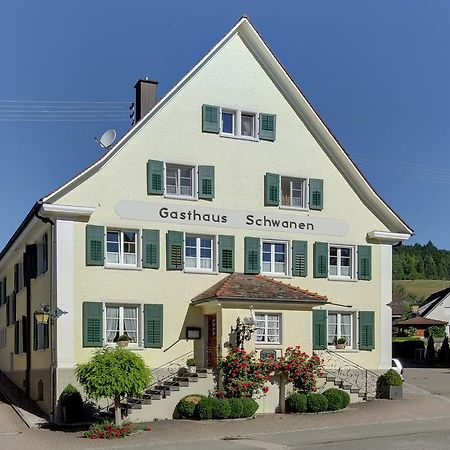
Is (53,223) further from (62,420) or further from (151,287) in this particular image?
(62,420)

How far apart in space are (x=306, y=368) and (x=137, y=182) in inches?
326

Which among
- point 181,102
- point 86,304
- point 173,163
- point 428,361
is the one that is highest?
point 181,102

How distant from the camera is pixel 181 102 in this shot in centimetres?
2750

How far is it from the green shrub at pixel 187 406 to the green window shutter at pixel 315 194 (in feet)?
28.8

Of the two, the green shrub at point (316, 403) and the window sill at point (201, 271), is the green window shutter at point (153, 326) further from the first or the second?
the green shrub at point (316, 403)

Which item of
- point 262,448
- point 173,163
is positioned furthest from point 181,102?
point 262,448

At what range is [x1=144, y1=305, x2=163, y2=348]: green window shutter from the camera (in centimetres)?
2617

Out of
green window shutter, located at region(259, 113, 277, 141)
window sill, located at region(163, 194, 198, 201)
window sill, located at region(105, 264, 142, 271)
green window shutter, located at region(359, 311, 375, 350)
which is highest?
green window shutter, located at region(259, 113, 277, 141)

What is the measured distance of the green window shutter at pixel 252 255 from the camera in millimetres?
28172

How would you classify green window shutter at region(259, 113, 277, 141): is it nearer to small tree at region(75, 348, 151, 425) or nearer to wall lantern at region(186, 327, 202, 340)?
wall lantern at region(186, 327, 202, 340)

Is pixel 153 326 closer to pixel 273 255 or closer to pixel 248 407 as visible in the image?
pixel 248 407

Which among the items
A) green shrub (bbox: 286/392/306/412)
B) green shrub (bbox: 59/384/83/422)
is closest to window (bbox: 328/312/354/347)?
green shrub (bbox: 286/392/306/412)

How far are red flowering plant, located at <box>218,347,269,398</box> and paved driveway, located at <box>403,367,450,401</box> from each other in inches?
338

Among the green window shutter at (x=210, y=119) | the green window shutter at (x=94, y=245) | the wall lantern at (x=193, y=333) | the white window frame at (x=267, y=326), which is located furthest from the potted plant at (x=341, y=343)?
the green window shutter at (x=94, y=245)
